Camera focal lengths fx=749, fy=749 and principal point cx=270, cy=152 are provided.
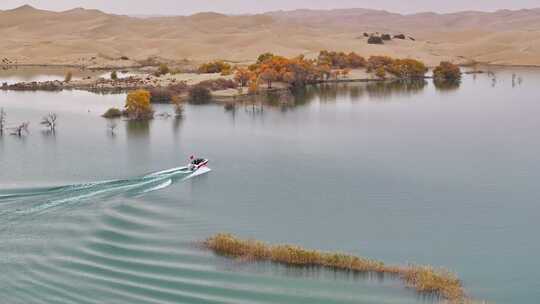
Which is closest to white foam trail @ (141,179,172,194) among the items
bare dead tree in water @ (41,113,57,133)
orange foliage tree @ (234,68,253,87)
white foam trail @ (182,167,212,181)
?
white foam trail @ (182,167,212,181)

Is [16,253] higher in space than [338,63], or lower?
lower

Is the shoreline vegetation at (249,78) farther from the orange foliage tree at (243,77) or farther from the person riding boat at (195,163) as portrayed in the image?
the person riding boat at (195,163)

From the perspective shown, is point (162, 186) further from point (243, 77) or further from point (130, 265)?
point (243, 77)

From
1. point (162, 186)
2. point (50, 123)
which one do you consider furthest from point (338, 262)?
point (50, 123)

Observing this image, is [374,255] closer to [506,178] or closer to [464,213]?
[464,213]

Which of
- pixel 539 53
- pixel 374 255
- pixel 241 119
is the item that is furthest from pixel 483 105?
pixel 539 53

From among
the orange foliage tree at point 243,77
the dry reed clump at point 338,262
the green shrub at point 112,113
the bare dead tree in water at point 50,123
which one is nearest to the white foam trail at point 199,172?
the dry reed clump at point 338,262
